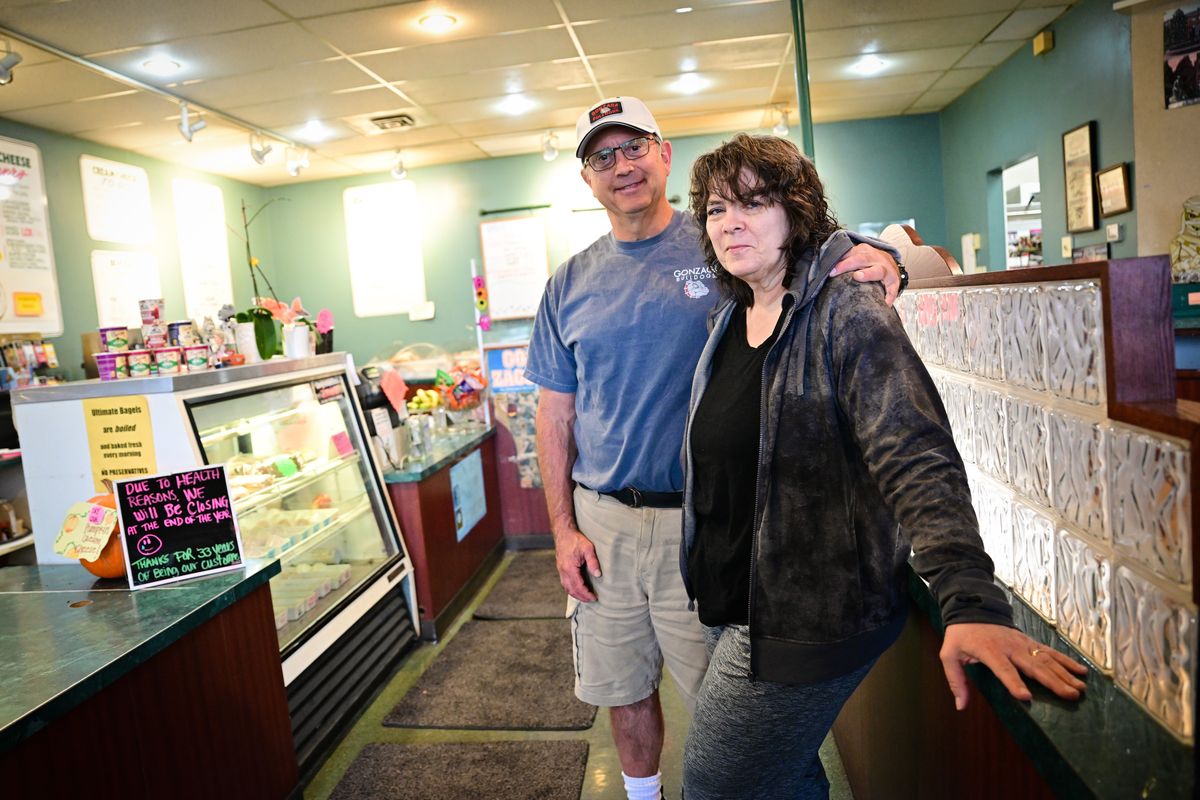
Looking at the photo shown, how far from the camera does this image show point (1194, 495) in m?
0.72

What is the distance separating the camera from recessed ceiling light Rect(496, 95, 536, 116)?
5.49m

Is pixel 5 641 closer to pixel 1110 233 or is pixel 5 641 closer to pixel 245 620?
pixel 245 620

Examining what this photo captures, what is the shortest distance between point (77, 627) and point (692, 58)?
14.7 feet

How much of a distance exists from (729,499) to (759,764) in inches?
17.5

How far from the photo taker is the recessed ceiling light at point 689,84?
5285 mm

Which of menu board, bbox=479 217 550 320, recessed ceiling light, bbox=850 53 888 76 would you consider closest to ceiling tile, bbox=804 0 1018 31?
recessed ceiling light, bbox=850 53 888 76

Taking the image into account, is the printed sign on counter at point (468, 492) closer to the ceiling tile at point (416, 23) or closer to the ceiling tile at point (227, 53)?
Result: the ceiling tile at point (416, 23)

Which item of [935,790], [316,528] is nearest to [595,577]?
[935,790]

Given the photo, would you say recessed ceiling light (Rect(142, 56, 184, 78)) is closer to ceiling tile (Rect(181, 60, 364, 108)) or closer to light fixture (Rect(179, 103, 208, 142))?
ceiling tile (Rect(181, 60, 364, 108))

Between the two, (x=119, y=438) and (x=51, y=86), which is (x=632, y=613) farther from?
(x=51, y=86)

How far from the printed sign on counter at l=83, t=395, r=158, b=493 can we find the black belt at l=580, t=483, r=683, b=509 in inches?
58.6

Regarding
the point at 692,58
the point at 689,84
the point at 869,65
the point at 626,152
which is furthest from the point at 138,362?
the point at 869,65

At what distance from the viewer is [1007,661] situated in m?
0.90

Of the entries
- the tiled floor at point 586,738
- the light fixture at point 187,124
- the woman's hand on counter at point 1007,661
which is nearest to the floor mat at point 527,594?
the tiled floor at point 586,738
